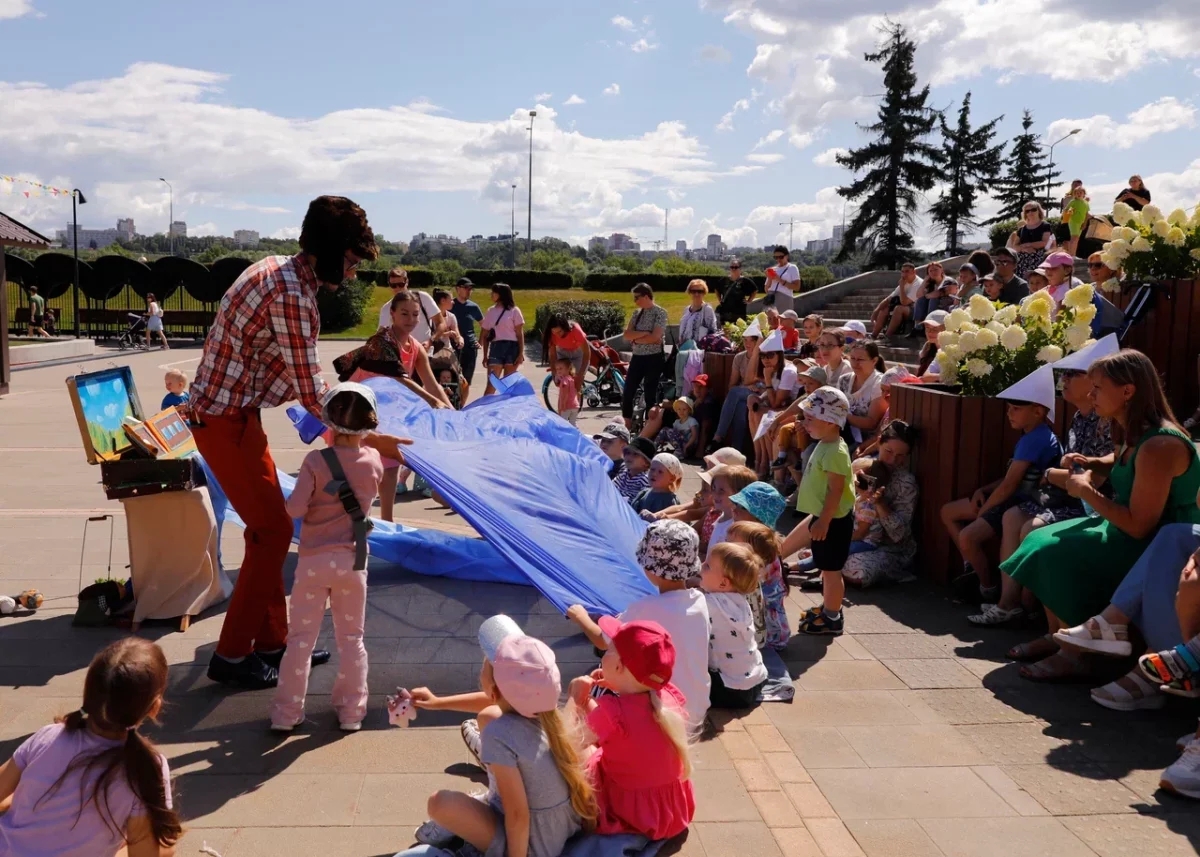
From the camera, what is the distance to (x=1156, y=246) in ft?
33.3

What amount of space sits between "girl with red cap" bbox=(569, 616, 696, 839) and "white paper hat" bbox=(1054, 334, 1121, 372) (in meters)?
4.00

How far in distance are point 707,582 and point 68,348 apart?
26.7 metres

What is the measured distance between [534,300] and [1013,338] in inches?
1547

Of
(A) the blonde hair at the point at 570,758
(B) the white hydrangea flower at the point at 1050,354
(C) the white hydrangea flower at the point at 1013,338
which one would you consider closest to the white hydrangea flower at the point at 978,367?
(C) the white hydrangea flower at the point at 1013,338

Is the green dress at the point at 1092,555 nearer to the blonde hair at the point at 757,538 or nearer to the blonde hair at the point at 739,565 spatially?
the blonde hair at the point at 757,538

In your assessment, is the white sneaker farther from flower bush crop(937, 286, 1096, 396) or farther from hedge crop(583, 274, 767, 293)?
hedge crop(583, 274, 767, 293)

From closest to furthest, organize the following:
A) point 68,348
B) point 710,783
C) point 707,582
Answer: point 710,783
point 707,582
point 68,348

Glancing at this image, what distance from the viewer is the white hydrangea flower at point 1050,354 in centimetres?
699

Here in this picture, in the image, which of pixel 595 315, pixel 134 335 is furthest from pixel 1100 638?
pixel 134 335

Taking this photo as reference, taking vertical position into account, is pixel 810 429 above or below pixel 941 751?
above

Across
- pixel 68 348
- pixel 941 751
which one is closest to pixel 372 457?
pixel 941 751

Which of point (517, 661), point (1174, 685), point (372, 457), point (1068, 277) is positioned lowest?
point (1174, 685)

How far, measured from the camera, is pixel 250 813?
3.78m

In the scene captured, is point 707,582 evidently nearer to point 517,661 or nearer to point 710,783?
point 710,783
